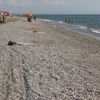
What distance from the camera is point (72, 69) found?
45.7 ft

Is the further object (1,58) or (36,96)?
(1,58)

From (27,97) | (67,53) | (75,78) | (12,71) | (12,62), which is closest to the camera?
(27,97)

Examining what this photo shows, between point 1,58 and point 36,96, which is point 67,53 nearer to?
point 1,58

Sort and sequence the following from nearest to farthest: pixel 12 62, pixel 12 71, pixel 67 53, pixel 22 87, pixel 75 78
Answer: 1. pixel 22 87
2. pixel 75 78
3. pixel 12 71
4. pixel 12 62
5. pixel 67 53

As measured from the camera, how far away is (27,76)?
12.4 meters

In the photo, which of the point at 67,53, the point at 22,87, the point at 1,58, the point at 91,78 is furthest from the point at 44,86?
the point at 67,53

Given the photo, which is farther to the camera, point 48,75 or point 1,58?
point 1,58

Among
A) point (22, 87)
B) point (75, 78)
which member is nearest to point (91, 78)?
point (75, 78)

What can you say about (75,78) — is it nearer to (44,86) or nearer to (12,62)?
(44,86)

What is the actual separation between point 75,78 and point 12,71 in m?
2.94

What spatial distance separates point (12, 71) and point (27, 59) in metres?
2.76

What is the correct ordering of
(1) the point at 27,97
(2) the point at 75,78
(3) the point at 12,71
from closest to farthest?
(1) the point at 27,97 < (2) the point at 75,78 < (3) the point at 12,71

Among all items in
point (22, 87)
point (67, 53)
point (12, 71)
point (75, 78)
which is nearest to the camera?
point (22, 87)

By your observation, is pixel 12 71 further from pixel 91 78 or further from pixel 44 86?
pixel 91 78
